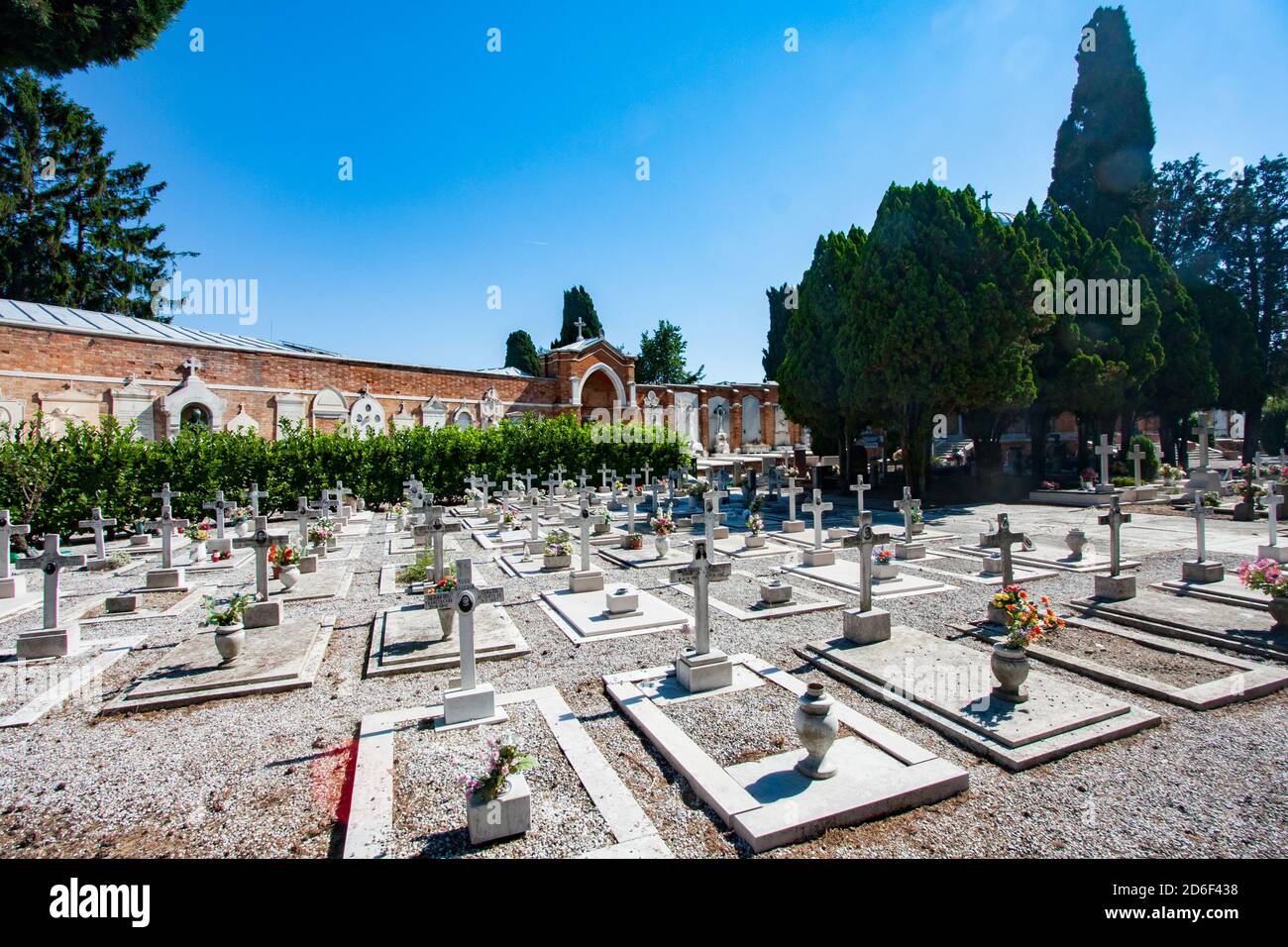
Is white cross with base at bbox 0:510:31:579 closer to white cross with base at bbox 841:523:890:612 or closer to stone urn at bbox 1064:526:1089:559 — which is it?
white cross with base at bbox 841:523:890:612

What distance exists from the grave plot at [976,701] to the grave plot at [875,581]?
270 centimetres

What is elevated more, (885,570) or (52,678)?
(885,570)

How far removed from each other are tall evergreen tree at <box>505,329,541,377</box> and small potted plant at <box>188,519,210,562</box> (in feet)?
111

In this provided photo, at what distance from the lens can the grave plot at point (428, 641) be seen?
661 cm

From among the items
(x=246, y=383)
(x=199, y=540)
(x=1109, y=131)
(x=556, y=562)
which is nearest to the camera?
(x=556, y=562)

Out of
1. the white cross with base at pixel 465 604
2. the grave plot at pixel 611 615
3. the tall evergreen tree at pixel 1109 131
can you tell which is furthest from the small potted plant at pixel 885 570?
the tall evergreen tree at pixel 1109 131

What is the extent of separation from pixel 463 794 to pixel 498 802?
2.28ft

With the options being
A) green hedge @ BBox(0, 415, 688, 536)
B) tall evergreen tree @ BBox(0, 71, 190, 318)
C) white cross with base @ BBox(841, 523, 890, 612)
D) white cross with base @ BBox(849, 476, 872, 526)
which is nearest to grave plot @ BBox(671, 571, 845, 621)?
white cross with base @ BBox(849, 476, 872, 526)

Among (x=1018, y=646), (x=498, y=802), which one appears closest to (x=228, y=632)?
(x=498, y=802)

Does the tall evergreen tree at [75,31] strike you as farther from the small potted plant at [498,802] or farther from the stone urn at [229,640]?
the small potted plant at [498,802]

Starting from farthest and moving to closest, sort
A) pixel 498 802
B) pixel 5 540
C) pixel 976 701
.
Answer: pixel 5 540 < pixel 976 701 < pixel 498 802

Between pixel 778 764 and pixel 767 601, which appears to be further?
pixel 767 601

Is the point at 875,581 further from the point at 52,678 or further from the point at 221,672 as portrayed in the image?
the point at 52,678

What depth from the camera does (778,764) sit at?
173 inches
